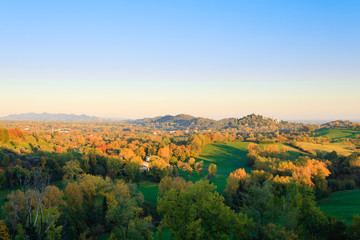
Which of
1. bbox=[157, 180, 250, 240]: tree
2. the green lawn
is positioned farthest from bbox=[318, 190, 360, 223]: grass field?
the green lawn

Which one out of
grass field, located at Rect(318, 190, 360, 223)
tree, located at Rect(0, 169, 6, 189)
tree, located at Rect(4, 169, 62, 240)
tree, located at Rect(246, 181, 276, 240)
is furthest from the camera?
tree, located at Rect(0, 169, 6, 189)

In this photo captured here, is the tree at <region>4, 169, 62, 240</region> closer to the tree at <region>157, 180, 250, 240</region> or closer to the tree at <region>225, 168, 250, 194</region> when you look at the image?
the tree at <region>157, 180, 250, 240</region>

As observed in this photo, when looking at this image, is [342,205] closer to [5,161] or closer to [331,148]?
[331,148]

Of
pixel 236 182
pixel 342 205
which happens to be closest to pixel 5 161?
pixel 236 182

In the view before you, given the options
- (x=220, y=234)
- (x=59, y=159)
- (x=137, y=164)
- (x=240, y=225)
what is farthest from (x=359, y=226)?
(x=59, y=159)

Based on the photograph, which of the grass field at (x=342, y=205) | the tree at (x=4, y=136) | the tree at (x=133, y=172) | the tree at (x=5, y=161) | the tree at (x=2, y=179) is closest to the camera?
the grass field at (x=342, y=205)

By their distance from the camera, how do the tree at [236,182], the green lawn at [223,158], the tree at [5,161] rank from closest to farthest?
the tree at [236,182], the tree at [5,161], the green lawn at [223,158]

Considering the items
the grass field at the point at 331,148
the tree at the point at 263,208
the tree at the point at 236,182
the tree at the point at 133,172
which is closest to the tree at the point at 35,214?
the tree at the point at 263,208

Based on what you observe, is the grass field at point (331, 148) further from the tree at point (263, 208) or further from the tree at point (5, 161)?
the tree at point (5, 161)

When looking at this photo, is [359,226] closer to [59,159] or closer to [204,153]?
[59,159]
